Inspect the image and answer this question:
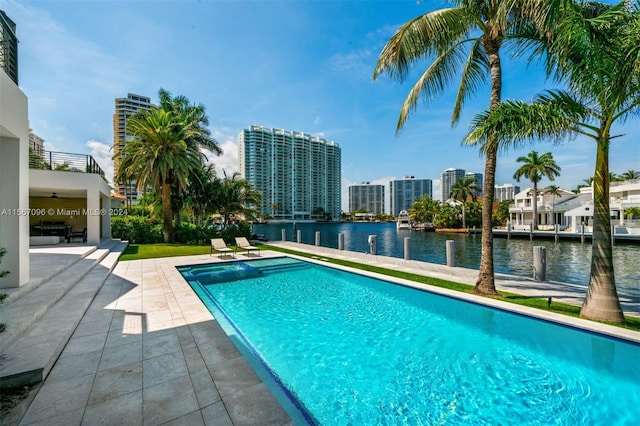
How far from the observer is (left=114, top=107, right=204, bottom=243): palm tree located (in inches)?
690

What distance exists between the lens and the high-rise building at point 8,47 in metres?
5.48

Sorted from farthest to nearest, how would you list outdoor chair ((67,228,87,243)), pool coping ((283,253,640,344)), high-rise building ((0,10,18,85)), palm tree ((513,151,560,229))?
palm tree ((513,151,560,229)), outdoor chair ((67,228,87,243)), high-rise building ((0,10,18,85)), pool coping ((283,253,640,344))

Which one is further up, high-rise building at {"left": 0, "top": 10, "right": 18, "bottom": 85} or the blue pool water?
high-rise building at {"left": 0, "top": 10, "right": 18, "bottom": 85}

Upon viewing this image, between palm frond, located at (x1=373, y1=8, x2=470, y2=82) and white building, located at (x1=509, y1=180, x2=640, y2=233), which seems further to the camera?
white building, located at (x1=509, y1=180, x2=640, y2=233)

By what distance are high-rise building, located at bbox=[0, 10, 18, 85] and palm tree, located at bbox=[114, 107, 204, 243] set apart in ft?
37.8

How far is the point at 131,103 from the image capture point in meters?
77.5

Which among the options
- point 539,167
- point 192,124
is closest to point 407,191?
point 539,167

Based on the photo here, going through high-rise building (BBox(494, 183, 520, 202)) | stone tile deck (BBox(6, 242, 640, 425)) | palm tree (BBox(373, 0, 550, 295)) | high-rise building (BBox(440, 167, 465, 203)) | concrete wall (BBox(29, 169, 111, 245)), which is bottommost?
stone tile deck (BBox(6, 242, 640, 425))

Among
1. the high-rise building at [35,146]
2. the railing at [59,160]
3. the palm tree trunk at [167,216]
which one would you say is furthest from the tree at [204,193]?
the high-rise building at [35,146]

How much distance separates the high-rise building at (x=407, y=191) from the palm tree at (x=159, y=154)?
150131 millimetres

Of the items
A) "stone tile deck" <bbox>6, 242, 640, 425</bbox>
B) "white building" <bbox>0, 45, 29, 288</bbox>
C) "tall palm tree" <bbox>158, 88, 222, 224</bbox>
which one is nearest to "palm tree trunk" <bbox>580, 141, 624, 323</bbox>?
"stone tile deck" <bbox>6, 242, 640, 425</bbox>

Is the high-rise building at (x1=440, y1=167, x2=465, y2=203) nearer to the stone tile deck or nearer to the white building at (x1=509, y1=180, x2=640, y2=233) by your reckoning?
the white building at (x1=509, y1=180, x2=640, y2=233)

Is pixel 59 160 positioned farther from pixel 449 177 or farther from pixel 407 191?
pixel 407 191

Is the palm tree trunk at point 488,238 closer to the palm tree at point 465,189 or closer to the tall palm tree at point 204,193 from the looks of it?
the tall palm tree at point 204,193
